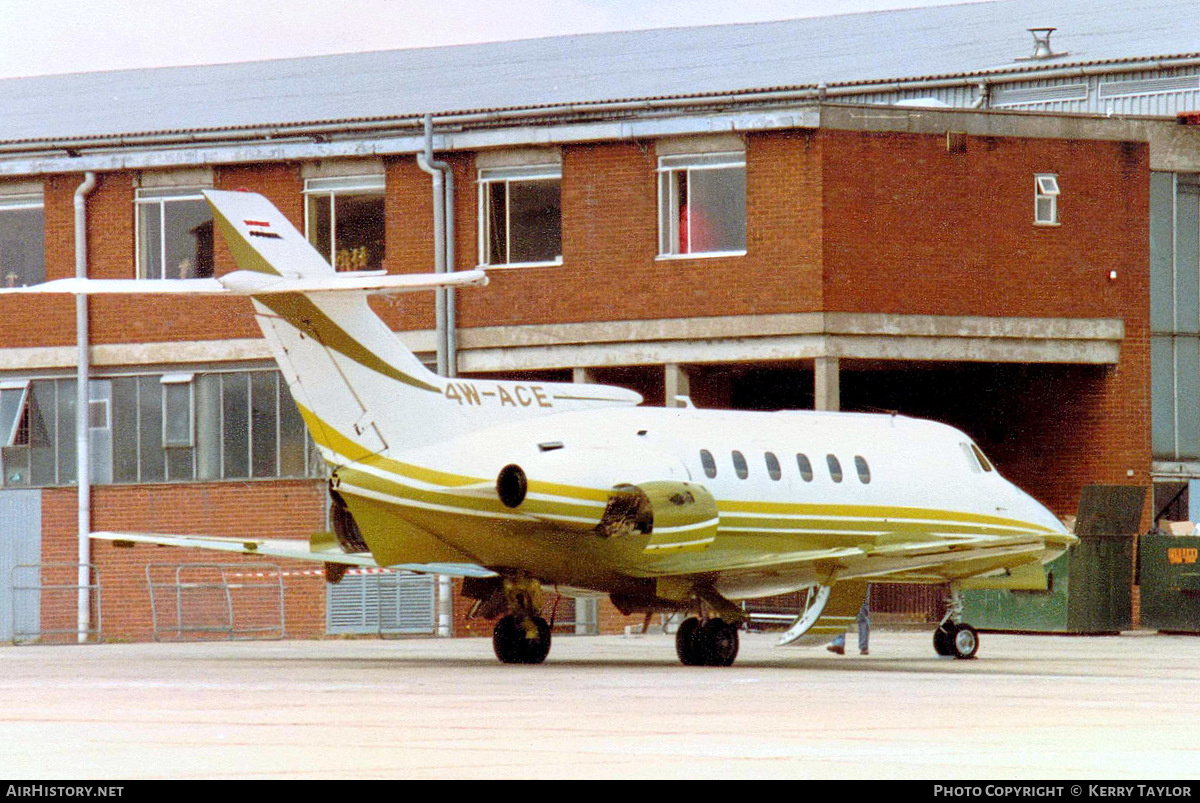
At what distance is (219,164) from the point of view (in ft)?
138

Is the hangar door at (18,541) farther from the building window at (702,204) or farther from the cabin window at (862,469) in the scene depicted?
the cabin window at (862,469)

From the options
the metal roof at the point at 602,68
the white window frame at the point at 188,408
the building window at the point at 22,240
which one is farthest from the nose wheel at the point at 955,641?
the building window at the point at 22,240

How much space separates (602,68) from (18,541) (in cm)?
1748

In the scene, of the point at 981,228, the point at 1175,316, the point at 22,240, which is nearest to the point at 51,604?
the point at 22,240

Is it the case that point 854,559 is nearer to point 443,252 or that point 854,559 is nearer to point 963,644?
point 963,644

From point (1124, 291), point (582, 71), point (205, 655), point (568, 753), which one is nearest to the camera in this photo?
point (568, 753)

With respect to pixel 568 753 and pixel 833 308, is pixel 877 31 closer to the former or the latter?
pixel 833 308

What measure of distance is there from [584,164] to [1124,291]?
418 inches

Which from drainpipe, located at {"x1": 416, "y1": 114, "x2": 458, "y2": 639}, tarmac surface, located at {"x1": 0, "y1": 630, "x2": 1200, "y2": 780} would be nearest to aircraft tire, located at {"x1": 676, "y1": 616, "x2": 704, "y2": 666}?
tarmac surface, located at {"x1": 0, "y1": 630, "x2": 1200, "y2": 780}

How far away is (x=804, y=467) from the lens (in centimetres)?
2753

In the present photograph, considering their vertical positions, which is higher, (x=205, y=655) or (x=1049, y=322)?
(x=1049, y=322)

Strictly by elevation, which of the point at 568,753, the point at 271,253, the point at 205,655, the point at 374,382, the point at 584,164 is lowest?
the point at 205,655
